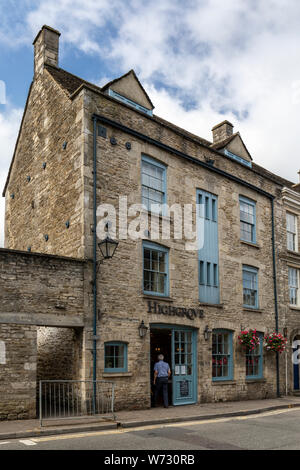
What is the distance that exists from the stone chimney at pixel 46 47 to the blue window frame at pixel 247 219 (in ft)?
29.2

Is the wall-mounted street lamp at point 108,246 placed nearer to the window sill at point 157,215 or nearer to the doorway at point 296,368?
the window sill at point 157,215

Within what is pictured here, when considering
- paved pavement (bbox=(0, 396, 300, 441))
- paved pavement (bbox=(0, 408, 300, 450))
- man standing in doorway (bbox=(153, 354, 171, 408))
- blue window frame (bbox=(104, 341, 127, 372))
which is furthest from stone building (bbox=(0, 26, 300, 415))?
paved pavement (bbox=(0, 408, 300, 450))

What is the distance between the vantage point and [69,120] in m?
14.9

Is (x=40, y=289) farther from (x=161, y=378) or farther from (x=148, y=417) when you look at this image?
(x=161, y=378)

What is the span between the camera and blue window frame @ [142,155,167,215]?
50.9 feet

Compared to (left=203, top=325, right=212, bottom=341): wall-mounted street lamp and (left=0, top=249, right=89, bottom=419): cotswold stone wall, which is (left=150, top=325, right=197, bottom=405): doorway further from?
(left=0, top=249, right=89, bottom=419): cotswold stone wall

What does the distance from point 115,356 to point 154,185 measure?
5.59 metres

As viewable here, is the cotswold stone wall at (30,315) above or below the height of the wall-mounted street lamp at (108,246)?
below

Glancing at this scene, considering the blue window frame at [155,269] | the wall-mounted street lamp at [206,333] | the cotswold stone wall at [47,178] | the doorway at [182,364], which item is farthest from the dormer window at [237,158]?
the doorway at [182,364]

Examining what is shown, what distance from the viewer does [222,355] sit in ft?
56.3

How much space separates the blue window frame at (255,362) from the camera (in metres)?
18.4

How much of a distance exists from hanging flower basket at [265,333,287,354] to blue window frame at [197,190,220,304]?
10.6 feet
